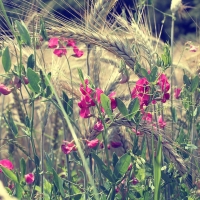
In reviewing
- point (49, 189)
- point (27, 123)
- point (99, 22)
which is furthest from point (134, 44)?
point (49, 189)

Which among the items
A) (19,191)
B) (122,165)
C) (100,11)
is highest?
(100,11)

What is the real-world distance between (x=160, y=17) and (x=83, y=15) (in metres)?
7.64

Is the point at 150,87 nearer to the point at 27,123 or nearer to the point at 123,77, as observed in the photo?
the point at 123,77

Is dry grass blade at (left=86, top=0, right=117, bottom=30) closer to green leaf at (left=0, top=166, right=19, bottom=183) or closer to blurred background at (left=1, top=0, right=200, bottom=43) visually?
blurred background at (left=1, top=0, right=200, bottom=43)

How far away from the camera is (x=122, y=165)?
1555 mm

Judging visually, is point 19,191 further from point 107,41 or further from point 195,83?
point 195,83

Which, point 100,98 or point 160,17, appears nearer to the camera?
point 100,98

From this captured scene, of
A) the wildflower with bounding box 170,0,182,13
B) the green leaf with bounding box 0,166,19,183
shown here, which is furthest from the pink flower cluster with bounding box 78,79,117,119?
the wildflower with bounding box 170,0,182,13

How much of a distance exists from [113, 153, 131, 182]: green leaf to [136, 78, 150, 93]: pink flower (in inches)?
6.8

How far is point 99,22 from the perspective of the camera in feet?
6.16

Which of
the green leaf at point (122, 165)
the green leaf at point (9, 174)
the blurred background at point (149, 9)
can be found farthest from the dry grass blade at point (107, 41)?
the green leaf at point (9, 174)

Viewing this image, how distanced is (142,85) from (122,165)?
0.21 m

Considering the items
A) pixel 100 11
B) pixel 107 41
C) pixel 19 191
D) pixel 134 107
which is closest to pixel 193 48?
pixel 100 11

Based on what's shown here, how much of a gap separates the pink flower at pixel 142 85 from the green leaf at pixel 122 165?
0.17 m
